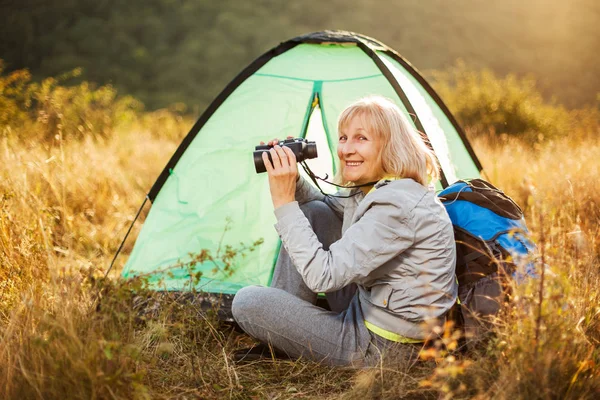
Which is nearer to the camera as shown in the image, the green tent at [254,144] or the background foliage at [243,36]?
the green tent at [254,144]

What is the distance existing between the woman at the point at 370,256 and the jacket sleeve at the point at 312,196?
12.4 inches

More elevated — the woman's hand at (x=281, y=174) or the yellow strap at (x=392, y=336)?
the woman's hand at (x=281, y=174)

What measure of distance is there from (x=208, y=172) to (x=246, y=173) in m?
0.22

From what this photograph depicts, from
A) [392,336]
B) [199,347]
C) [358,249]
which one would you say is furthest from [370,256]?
[199,347]

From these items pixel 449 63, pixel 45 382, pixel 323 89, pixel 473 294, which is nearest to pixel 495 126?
pixel 323 89

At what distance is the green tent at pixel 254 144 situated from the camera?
3.04 metres

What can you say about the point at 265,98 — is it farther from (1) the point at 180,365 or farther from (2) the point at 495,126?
(2) the point at 495,126

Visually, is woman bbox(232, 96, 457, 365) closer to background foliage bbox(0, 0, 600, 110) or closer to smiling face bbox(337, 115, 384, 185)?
smiling face bbox(337, 115, 384, 185)

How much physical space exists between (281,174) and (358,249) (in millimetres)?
393

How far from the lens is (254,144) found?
10.4 ft

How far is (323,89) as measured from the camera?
3.16 metres

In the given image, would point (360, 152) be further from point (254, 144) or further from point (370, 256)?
point (254, 144)

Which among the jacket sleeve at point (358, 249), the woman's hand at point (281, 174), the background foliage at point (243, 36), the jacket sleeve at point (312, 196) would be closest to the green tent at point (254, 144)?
the jacket sleeve at point (312, 196)

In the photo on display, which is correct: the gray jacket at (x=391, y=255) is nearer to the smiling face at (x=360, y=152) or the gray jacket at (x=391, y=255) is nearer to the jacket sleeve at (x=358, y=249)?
the jacket sleeve at (x=358, y=249)
